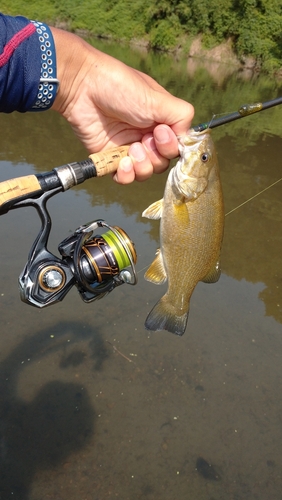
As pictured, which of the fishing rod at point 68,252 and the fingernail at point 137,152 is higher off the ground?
the fingernail at point 137,152

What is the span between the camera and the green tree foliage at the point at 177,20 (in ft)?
102

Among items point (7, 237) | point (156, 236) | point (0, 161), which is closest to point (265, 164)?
point (156, 236)

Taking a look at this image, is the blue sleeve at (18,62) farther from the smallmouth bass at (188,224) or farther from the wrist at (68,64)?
the smallmouth bass at (188,224)

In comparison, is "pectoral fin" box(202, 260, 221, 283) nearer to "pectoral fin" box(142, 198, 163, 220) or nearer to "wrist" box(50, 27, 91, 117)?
"pectoral fin" box(142, 198, 163, 220)

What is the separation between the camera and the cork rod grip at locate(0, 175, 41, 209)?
A: 184 cm

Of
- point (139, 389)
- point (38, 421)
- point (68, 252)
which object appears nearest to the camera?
point (68, 252)

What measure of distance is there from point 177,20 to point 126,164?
37393 millimetres

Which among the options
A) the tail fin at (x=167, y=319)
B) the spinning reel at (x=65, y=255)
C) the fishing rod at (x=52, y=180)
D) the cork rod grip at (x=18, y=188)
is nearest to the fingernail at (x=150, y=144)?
the fishing rod at (x=52, y=180)

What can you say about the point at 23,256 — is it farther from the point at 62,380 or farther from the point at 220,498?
the point at 220,498

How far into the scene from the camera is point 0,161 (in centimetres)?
697

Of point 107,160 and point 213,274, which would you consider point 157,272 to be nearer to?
point 213,274

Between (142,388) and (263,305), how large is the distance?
6.46 ft

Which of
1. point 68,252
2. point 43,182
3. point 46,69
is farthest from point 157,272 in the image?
point 46,69

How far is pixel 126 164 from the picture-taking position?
2244 mm
